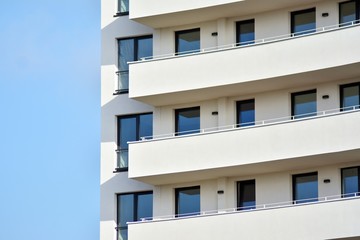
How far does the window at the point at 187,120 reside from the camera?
84438mm

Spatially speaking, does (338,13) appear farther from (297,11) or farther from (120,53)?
(120,53)

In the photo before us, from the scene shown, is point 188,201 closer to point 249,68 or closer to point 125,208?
point 125,208

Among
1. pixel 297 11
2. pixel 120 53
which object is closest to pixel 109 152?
pixel 120 53

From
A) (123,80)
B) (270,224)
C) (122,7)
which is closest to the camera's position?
(270,224)

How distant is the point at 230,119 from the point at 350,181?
20.7 feet

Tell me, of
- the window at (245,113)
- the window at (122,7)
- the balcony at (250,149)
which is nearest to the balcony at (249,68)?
the window at (245,113)

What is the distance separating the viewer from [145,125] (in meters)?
85.4

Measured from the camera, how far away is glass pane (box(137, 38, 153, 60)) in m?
86.2

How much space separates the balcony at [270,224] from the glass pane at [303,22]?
7983 millimetres

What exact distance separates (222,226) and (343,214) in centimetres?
539

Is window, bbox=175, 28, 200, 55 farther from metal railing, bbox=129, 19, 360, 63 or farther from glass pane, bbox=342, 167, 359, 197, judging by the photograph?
glass pane, bbox=342, 167, 359, 197

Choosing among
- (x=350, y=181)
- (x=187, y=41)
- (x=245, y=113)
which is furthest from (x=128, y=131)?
(x=350, y=181)

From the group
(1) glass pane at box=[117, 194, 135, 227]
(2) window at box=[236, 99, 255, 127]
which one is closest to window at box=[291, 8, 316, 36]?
(2) window at box=[236, 99, 255, 127]

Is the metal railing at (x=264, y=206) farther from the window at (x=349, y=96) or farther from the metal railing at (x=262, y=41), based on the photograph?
the metal railing at (x=262, y=41)
